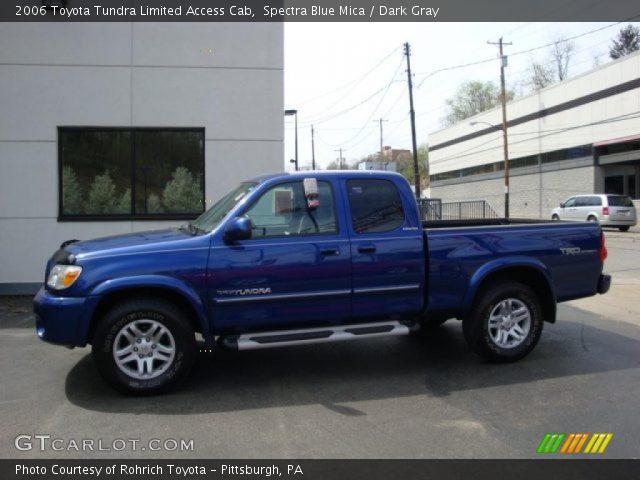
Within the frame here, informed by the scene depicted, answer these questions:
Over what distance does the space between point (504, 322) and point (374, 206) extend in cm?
179

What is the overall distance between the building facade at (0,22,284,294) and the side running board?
5.00 meters

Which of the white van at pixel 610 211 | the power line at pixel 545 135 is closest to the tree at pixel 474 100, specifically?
the power line at pixel 545 135

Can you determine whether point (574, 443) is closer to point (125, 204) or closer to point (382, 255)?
point (382, 255)

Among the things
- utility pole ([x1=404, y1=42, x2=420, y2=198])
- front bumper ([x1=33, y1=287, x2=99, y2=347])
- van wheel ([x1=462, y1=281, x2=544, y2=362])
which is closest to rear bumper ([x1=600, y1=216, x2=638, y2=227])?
utility pole ([x1=404, y1=42, x2=420, y2=198])

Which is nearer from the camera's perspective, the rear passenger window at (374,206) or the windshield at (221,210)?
the windshield at (221,210)

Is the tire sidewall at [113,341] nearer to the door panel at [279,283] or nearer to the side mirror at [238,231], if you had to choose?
the door panel at [279,283]

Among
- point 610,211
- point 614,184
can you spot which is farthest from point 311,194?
point 614,184

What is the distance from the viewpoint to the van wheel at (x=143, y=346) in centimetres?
478

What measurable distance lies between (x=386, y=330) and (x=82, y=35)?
750 centimetres

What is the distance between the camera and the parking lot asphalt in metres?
3.97

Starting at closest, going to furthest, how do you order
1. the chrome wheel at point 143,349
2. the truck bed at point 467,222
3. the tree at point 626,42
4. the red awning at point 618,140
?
1. the chrome wheel at point 143,349
2. the truck bed at point 467,222
3. the red awning at point 618,140
4. the tree at point 626,42

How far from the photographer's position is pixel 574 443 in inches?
156

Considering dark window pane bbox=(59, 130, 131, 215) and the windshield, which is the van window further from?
the windshield

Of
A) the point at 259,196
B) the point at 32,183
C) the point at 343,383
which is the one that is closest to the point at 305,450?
the point at 343,383
